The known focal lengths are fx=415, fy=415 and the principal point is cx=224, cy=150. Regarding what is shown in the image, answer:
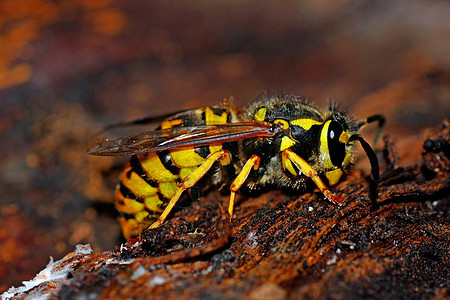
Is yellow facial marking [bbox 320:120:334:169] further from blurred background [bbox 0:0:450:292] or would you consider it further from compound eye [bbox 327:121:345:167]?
blurred background [bbox 0:0:450:292]

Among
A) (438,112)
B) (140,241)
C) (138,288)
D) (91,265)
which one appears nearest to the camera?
(138,288)

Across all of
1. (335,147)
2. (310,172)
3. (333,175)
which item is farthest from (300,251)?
(335,147)

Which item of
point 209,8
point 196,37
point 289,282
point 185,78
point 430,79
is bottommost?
point 289,282

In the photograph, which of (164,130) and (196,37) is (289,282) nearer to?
(164,130)

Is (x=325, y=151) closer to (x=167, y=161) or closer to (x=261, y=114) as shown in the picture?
(x=261, y=114)

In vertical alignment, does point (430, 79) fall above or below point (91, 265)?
above

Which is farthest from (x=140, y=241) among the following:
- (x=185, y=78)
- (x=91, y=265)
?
(x=185, y=78)
